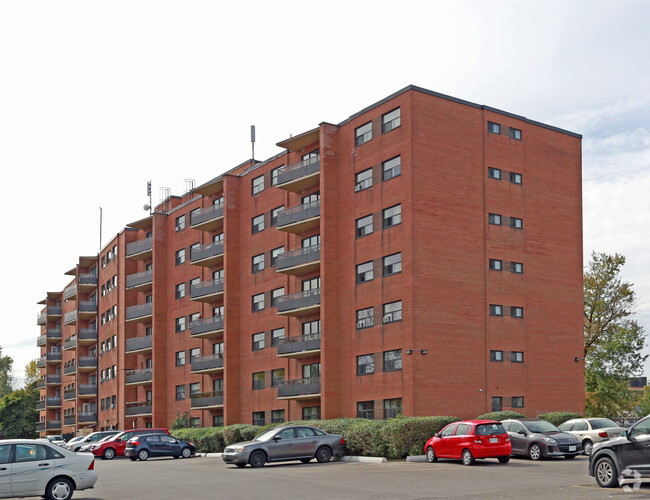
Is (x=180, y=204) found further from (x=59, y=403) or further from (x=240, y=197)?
Result: (x=59, y=403)

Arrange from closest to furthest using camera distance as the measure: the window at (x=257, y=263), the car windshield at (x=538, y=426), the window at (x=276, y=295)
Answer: the car windshield at (x=538, y=426) → the window at (x=276, y=295) → the window at (x=257, y=263)

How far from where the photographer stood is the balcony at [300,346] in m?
49.6

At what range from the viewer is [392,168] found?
4581 cm

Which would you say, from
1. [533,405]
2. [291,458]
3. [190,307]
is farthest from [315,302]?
[190,307]

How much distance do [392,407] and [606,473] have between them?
24941mm

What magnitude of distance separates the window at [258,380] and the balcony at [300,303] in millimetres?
6922

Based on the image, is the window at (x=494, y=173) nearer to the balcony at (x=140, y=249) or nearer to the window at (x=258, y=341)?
the window at (x=258, y=341)

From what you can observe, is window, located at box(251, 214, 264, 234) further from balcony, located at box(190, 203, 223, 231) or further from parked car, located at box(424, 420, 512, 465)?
parked car, located at box(424, 420, 512, 465)

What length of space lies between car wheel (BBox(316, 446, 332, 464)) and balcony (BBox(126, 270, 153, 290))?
141 feet

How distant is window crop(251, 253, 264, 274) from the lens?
58.8 m

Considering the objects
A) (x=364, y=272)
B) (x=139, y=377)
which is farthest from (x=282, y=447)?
(x=139, y=377)

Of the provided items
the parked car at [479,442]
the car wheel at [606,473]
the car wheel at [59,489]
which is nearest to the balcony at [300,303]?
the parked car at [479,442]

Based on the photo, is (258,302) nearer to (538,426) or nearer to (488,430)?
(538,426)

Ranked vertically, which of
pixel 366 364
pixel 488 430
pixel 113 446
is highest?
pixel 366 364
